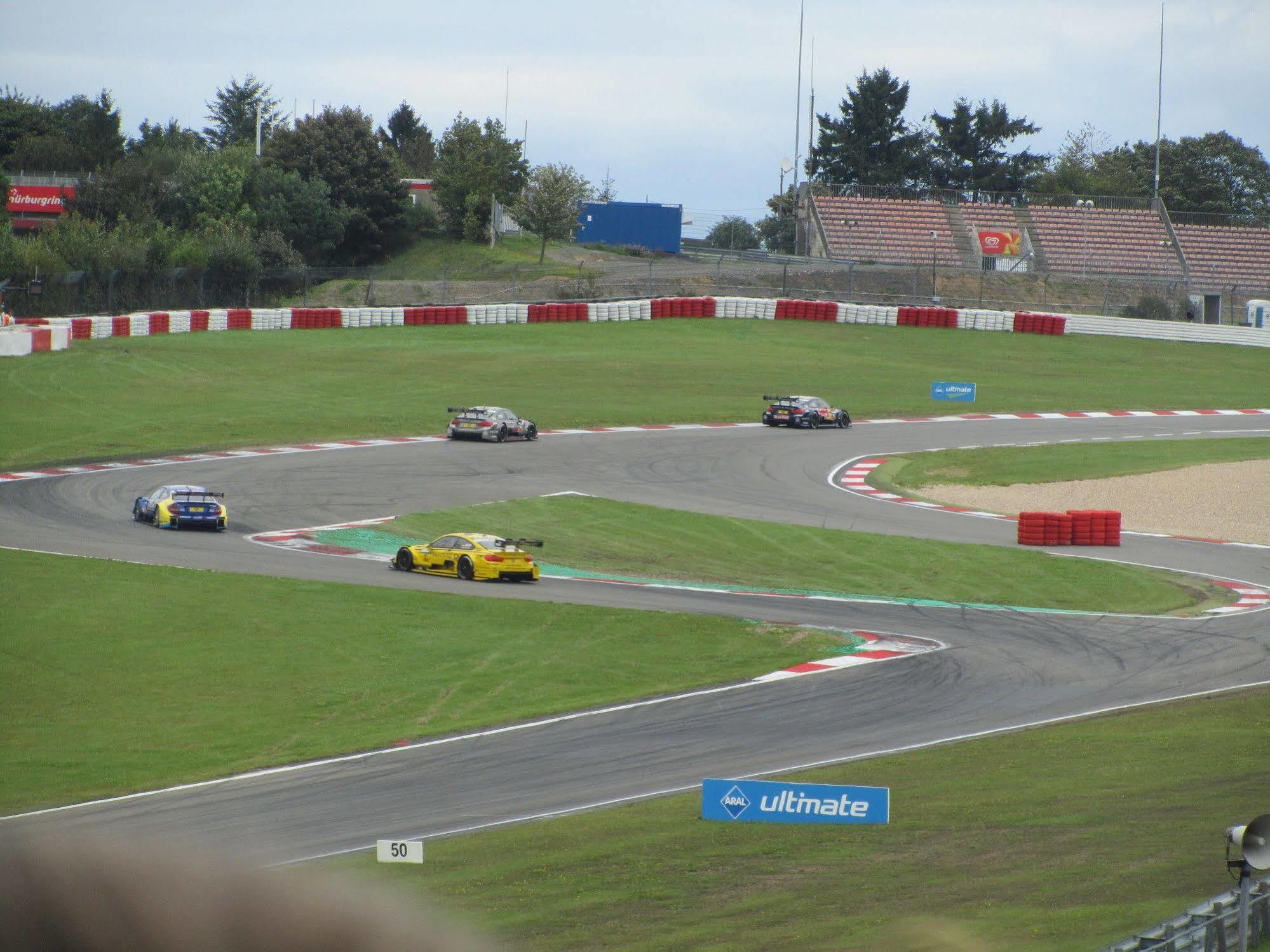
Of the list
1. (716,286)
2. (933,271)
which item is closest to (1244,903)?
(933,271)

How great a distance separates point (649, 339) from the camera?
59.0 metres

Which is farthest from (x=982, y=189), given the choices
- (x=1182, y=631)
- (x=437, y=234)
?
(x=1182, y=631)

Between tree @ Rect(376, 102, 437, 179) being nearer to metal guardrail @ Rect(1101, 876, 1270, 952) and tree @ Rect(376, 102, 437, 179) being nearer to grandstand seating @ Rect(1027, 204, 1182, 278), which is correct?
grandstand seating @ Rect(1027, 204, 1182, 278)

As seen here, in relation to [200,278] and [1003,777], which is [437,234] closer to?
[200,278]

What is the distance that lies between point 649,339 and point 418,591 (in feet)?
123

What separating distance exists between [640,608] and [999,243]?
57767 mm

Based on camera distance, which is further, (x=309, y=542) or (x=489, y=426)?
(x=489, y=426)

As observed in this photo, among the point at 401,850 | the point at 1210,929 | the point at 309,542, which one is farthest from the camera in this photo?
the point at 309,542

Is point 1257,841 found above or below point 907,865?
above

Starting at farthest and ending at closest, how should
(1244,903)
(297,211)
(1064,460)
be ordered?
(297,211) < (1064,460) < (1244,903)

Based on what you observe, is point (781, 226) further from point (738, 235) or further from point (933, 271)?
point (933, 271)

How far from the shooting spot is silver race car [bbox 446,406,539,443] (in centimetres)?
4000

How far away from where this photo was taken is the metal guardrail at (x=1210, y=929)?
23.0ft

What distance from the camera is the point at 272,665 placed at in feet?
59.1
